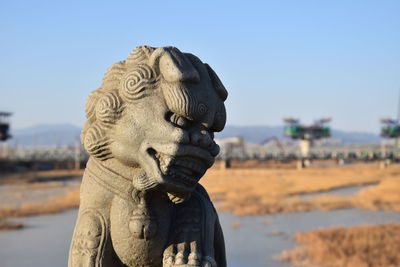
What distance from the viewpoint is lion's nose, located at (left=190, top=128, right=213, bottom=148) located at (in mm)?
2631

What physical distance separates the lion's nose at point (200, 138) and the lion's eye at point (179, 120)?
0.18ft

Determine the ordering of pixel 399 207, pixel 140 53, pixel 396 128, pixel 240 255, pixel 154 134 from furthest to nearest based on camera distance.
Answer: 1. pixel 396 128
2. pixel 399 207
3. pixel 240 255
4. pixel 140 53
5. pixel 154 134

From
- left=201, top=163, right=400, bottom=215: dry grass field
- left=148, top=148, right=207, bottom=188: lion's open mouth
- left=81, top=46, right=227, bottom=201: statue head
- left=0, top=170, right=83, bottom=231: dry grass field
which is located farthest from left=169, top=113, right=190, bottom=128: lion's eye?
left=201, top=163, right=400, bottom=215: dry grass field

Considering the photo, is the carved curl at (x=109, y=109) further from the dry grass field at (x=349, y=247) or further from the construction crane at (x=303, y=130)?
the construction crane at (x=303, y=130)

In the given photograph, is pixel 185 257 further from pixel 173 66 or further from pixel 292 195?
pixel 292 195

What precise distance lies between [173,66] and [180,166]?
1.68ft

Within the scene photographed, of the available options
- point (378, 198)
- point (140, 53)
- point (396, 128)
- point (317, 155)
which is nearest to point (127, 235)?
point (140, 53)

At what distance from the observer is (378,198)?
17.6 m

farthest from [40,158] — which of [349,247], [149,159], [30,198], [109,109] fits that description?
[149,159]

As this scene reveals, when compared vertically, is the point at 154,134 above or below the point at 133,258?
above

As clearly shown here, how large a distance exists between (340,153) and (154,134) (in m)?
33.0

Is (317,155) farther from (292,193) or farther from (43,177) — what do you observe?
(43,177)

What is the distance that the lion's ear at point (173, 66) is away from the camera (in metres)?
2.66

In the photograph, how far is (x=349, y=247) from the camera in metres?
10.2
